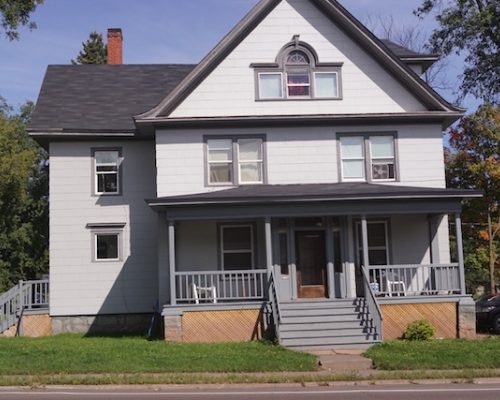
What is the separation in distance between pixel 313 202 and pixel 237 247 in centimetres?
338

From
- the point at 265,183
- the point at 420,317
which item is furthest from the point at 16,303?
the point at 420,317

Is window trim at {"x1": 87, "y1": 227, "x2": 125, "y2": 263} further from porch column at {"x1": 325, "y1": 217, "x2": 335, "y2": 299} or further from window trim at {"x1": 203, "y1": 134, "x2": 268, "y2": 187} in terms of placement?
porch column at {"x1": 325, "y1": 217, "x2": 335, "y2": 299}

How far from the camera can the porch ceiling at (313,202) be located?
18828mm

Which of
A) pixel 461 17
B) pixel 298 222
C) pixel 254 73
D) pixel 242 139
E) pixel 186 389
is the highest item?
pixel 461 17

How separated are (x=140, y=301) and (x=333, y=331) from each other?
744cm

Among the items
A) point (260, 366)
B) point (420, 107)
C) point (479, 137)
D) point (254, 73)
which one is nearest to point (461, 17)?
point (479, 137)

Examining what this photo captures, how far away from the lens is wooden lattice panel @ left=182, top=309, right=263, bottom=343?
1811cm

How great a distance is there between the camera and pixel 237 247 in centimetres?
2117

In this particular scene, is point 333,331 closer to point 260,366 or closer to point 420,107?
point 260,366

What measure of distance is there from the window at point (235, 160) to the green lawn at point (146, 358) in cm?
598

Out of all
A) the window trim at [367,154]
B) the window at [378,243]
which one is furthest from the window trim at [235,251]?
the window at [378,243]

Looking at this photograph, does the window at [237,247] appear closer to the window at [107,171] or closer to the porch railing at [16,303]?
the window at [107,171]

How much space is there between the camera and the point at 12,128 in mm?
38031

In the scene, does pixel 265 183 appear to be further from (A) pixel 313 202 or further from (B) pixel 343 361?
(B) pixel 343 361
